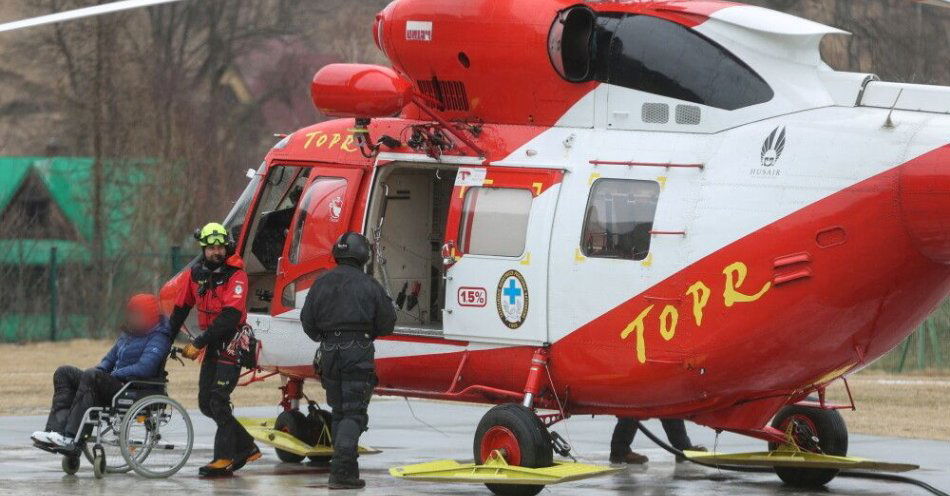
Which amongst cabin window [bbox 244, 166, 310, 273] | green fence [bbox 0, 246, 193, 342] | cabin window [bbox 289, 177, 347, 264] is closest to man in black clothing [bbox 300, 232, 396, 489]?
cabin window [bbox 289, 177, 347, 264]

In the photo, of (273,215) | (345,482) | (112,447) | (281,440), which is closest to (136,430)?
(112,447)

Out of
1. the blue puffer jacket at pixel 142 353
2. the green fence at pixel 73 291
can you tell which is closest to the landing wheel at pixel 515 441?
the blue puffer jacket at pixel 142 353

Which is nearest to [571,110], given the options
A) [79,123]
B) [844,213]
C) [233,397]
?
[844,213]

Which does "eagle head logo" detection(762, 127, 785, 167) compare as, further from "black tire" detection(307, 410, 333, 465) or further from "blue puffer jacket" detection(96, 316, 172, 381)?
"blue puffer jacket" detection(96, 316, 172, 381)

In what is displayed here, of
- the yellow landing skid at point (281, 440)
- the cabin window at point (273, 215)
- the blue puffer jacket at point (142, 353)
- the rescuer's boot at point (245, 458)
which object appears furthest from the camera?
the cabin window at point (273, 215)

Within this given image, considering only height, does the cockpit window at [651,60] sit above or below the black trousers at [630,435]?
above

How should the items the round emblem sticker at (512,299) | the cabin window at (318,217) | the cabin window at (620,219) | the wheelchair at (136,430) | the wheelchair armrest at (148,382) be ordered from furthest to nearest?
1. the cabin window at (318,217)
2. the wheelchair armrest at (148,382)
3. the wheelchair at (136,430)
4. the round emblem sticker at (512,299)
5. the cabin window at (620,219)

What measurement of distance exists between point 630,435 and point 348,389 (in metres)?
3.13

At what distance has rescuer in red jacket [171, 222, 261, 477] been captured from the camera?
13.1 meters

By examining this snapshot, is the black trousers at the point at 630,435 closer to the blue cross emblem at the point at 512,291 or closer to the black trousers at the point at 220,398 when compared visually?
the blue cross emblem at the point at 512,291

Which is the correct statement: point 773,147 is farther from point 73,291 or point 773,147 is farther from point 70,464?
point 73,291

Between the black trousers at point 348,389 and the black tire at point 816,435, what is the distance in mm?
3240

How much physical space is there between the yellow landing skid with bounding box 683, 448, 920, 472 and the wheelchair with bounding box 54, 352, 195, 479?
165 inches

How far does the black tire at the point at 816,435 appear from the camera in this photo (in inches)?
512
